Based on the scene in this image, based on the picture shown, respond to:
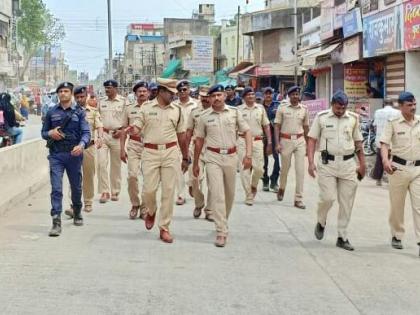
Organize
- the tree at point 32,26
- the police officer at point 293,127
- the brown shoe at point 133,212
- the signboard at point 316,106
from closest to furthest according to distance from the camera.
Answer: the brown shoe at point 133,212 < the police officer at point 293,127 < the signboard at point 316,106 < the tree at point 32,26

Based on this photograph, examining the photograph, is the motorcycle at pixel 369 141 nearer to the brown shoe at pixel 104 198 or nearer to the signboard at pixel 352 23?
the signboard at pixel 352 23

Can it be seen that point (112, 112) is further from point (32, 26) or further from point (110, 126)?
point (32, 26)

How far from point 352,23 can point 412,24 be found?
5.40m

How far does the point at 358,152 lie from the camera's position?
7805 millimetres

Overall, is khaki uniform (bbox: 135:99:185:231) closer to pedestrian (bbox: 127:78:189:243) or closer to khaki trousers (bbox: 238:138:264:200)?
pedestrian (bbox: 127:78:189:243)

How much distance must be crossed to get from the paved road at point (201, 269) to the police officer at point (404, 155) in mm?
614

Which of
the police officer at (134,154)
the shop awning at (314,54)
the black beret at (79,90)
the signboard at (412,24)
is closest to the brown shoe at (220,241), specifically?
the police officer at (134,154)

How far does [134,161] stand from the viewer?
9.80m

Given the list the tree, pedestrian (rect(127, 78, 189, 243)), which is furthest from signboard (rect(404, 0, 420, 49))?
the tree

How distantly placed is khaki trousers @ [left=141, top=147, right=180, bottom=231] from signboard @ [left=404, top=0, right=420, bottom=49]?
10000mm

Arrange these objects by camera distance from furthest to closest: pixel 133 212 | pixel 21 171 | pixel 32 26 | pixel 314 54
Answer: pixel 32 26 < pixel 314 54 < pixel 21 171 < pixel 133 212

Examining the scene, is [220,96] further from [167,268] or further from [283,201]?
[283,201]

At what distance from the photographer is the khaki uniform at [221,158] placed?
25.5ft

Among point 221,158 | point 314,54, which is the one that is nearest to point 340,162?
point 221,158
